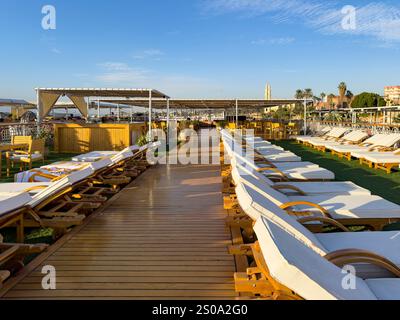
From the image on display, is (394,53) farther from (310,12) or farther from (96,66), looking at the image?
(96,66)

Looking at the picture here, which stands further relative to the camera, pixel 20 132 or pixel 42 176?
pixel 20 132

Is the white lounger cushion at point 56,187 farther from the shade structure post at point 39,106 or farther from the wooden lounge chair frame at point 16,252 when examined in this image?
the shade structure post at point 39,106

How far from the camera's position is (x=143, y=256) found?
127 inches

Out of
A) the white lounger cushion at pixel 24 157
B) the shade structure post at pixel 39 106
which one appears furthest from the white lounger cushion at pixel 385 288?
the shade structure post at pixel 39 106

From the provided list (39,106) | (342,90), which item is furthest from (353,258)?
(342,90)

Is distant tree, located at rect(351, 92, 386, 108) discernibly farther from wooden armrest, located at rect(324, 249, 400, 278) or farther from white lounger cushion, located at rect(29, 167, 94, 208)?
wooden armrest, located at rect(324, 249, 400, 278)

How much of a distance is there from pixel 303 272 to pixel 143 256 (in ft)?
6.24

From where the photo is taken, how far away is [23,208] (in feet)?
12.0

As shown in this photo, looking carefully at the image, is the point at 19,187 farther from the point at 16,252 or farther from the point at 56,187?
the point at 16,252

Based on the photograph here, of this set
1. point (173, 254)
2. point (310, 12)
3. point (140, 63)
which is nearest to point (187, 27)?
point (140, 63)

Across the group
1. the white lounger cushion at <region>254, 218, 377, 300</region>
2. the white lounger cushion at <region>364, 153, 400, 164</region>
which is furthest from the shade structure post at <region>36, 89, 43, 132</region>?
the white lounger cushion at <region>254, 218, 377, 300</region>

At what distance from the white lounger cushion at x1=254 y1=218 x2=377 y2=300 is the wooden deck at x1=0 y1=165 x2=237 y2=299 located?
0.76m

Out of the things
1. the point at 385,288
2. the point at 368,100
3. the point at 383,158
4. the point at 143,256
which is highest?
the point at 368,100

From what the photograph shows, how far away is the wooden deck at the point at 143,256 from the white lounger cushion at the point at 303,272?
0.76 m
